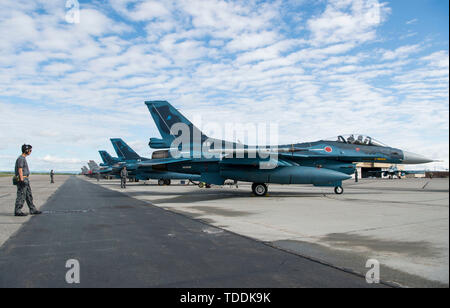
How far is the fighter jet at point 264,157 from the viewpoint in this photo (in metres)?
15.2

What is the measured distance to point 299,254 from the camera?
4.78 metres

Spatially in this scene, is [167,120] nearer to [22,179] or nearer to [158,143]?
[158,143]

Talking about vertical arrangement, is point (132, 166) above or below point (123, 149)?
below

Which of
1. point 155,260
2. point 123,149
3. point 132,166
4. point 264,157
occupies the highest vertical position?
point 123,149

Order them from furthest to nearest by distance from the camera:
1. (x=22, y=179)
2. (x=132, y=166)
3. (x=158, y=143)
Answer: (x=132, y=166) < (x=158, y=143) < (x=22, y=179)

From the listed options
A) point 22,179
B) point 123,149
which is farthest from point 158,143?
point 123,149

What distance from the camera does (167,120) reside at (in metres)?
16.8

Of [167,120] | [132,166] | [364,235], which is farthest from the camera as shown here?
[132,166]

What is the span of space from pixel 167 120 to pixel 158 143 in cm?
131

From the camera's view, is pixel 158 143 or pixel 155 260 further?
pixel 158 143

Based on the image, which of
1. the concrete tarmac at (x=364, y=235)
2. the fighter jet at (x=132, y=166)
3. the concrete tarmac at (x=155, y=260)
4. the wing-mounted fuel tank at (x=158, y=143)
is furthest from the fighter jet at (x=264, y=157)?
the fighter jet at (x=132, y=166)
